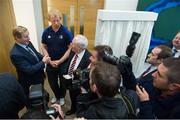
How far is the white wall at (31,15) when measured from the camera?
2553 mm

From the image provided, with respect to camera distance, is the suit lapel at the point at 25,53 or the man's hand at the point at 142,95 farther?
the suit lapel at the point at 25,53

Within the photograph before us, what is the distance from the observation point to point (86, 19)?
128 inches

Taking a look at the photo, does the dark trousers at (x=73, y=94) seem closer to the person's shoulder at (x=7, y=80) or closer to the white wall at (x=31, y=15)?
the person's shoulder at (x=7, y=80)

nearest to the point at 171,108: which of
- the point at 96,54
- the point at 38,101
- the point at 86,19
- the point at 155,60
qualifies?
the point at 155,60

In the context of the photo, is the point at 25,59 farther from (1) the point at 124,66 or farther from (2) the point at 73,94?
(1) the point at 124,66

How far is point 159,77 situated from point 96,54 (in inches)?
25.2

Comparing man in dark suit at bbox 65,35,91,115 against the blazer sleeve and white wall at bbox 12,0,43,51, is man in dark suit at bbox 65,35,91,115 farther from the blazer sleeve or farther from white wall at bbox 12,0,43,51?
white wall at bbox 12,0,43,51

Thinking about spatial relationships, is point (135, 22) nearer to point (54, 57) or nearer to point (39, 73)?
point (54, 57)

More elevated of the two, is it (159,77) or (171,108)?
(159,77)

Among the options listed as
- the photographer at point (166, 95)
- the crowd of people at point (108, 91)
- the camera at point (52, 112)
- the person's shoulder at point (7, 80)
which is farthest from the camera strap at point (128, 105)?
the person's shoulder at point (7, 80)

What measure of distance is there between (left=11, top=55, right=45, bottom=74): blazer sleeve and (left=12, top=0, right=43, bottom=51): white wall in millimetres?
1144

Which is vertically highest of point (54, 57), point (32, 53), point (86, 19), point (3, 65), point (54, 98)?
point (86, 19)

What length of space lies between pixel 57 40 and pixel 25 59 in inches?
19.5

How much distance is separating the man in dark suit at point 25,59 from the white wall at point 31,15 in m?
0.96
